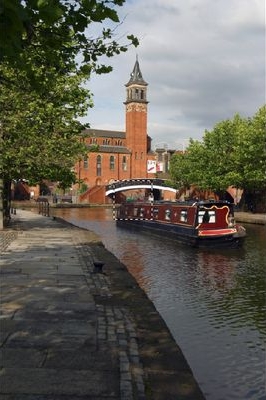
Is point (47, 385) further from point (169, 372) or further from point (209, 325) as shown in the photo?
point (209, 325)

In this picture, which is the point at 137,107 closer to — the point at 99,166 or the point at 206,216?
the point at 99,166

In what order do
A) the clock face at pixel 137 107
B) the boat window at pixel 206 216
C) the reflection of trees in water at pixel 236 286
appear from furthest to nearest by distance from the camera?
the clock face at pixel 137 107
the boat window at pixel 206 216
the reflection of trees in water at pixel 236 286

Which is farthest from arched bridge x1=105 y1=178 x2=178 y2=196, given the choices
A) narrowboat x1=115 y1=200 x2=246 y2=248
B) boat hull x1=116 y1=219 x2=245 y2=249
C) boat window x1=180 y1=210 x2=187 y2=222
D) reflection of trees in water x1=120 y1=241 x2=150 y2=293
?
reflection of trees in water x1=120 y1=241 x2=150 y2=293

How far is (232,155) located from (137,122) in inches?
2544

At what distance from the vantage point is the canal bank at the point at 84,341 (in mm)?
5512

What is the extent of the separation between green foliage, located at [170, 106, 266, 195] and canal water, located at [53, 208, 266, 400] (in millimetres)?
19146

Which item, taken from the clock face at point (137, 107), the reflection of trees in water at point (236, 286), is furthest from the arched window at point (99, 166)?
the reflection of trees in water at point (236, 286)

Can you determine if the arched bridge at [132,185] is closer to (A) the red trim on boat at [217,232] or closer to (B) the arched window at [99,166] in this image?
(B) the arched window at [99,166]

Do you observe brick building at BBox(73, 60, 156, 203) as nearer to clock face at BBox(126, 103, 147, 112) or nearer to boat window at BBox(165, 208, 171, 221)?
clock face at BBox(126, 103, 147, 112)

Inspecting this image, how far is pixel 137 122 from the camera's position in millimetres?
112812

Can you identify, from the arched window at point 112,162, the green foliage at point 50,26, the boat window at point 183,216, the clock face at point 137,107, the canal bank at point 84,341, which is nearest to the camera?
the green foliage at point 50,26

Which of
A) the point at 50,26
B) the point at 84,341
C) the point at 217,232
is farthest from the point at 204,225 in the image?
the point at 50,26

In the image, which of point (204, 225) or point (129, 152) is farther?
point (129, 152)

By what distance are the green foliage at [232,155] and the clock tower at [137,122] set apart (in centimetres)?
5053
